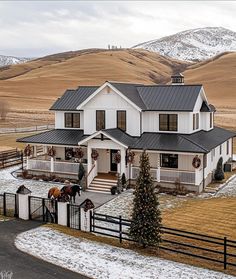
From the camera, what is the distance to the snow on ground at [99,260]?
50.6ft

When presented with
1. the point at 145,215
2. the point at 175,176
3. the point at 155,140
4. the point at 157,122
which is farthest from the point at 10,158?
the point at 145,215

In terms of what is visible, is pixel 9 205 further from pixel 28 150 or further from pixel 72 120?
pixel 72 120

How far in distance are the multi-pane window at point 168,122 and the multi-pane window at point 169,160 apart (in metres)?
2.42

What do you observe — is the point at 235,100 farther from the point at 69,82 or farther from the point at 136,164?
the point at 136,164

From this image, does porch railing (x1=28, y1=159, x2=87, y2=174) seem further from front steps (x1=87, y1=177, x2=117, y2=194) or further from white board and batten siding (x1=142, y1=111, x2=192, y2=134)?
white board and batten siding (x1=142, y1=111, x2=192, y2=134)

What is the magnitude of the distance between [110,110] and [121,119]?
3.79 ft

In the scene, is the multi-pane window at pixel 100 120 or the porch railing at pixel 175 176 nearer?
the porch railing at pixel 175 176

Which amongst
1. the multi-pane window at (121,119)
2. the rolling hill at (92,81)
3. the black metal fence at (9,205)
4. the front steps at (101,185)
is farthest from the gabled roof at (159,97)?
the rolling hill at (92,81)

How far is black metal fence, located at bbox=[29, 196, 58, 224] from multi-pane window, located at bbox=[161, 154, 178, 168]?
40.9 feet

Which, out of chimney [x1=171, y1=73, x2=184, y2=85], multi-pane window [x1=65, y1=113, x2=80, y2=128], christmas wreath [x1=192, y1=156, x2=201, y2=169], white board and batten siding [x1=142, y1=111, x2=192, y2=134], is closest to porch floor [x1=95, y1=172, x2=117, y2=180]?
white board and batten siding [x1=142, y1=111, x2=192, y2=134]

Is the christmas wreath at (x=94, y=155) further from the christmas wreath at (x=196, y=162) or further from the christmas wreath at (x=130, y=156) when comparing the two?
the christmas wreath at (x=196, y=162)

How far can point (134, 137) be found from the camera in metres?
33.5

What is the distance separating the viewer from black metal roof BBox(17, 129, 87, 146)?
114 ft

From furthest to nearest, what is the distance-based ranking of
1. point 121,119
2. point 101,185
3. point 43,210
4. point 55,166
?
point 55,166 → point 121,119 → point 101,185 → point 43,210
